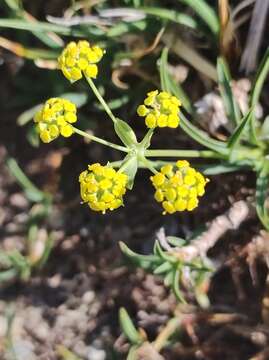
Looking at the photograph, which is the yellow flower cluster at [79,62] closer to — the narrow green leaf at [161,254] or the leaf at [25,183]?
the narrow green leaf at [161,254]

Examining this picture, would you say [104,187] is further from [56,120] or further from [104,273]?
[104,273]

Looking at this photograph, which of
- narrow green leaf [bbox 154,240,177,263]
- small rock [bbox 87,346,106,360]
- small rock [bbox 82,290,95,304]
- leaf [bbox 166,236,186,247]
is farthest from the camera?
small rock [bbox 82,290,95,304]

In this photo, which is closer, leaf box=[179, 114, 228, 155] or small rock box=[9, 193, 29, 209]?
leaf box=[179, 114, 228, 155]

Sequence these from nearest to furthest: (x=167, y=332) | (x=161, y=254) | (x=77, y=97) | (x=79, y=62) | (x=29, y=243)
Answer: (x=79, y=62)
(x=161, y=254)
(x=167, y=332)
(x=77, y=97)
(x=29, y=243)

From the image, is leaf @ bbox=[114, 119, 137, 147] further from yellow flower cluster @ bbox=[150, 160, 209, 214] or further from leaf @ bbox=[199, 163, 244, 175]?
leaf @ bbox=[199, 163, 244, 175]

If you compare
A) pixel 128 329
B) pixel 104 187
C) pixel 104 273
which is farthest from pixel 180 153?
pixel 104 273

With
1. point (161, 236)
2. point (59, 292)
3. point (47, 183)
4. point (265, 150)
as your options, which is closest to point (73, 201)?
point (47, 183)

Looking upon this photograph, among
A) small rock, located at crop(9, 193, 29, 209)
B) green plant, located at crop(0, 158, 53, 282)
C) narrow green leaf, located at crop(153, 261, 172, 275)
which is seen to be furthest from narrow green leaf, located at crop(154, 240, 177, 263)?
small rock, located at crop(9, 193, 29, 209)
